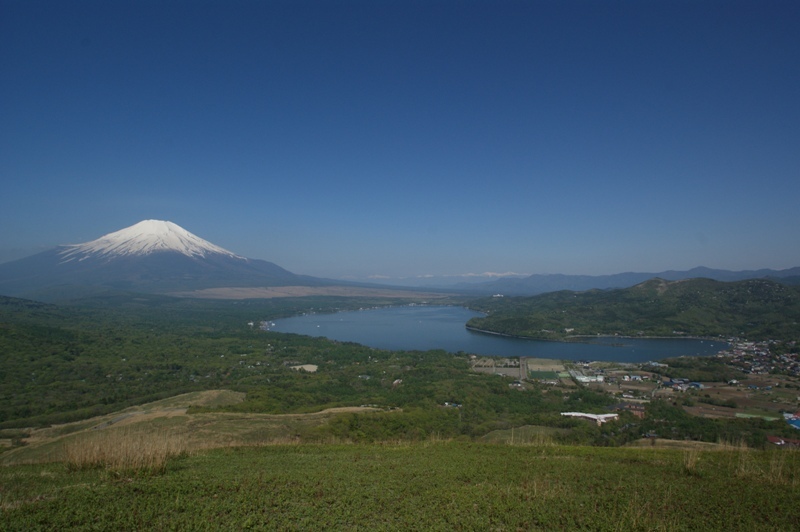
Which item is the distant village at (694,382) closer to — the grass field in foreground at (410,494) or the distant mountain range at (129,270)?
the grass field in foreground at (410,494)

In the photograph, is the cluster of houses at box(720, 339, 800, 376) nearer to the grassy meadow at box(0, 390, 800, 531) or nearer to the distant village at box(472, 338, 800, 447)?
the distant village at box(472, 338, 800, 447)

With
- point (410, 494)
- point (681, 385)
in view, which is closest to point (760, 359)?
point (681, 385)

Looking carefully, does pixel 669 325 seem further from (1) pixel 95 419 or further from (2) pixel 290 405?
(1) pixel 95 419

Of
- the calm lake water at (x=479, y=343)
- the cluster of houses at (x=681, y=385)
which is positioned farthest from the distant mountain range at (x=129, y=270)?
the cluster of houses at (x=681, y=385)

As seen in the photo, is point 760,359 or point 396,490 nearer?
point 396,490

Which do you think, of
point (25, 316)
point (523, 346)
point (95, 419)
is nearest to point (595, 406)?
point (95, 419)

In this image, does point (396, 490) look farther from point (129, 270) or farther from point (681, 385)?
Result: point (129, 270)
